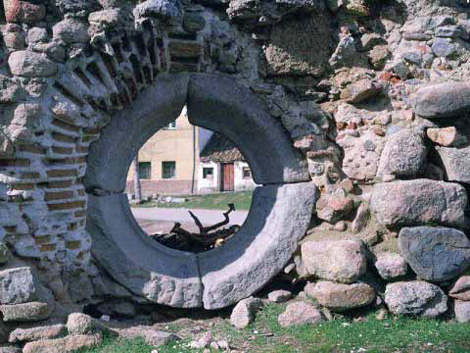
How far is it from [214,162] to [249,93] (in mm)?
17813

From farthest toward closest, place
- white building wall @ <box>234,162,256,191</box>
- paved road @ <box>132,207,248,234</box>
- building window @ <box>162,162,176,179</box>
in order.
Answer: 1. building window @ <box>162,162,176,179</box>
2. white building wall @ <box>234,162,256,191</box>
3. paved road @ <box>132,207,248,234</box>

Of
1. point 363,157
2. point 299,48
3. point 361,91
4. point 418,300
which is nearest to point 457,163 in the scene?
point 363,157

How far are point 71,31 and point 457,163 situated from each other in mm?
2747

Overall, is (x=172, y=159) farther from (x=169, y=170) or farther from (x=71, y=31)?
(x=71, y=31)

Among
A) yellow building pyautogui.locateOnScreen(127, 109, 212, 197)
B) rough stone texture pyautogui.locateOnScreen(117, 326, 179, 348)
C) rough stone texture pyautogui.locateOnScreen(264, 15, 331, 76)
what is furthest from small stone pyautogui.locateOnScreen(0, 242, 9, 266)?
yellow building pyautogui.locateOnScreen(127, 109, 212, 197)

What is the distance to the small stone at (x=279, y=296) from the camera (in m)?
3.93

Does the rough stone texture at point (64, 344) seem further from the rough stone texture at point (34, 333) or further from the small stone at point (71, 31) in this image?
the small stone at point (71, 31)

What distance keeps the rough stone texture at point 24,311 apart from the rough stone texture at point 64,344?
0.49 feet

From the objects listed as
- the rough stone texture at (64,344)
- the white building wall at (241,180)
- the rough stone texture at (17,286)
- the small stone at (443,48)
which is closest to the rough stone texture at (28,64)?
the rough stone texture at (17,286)

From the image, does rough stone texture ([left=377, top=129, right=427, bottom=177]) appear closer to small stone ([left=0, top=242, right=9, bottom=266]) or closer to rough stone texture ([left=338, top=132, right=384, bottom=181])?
rough stone texture ([left=338, top=132, right=384, bottom=181])

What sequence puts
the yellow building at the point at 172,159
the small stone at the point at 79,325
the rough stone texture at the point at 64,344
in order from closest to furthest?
the rough stone texture at the point at 64,344
the small stone at the point at 79,325
the yellow building at the point at 172,159

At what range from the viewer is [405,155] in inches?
149

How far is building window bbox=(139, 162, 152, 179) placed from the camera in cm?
2209

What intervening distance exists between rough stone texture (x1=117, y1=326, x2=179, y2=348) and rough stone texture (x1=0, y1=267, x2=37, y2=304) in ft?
2.01
